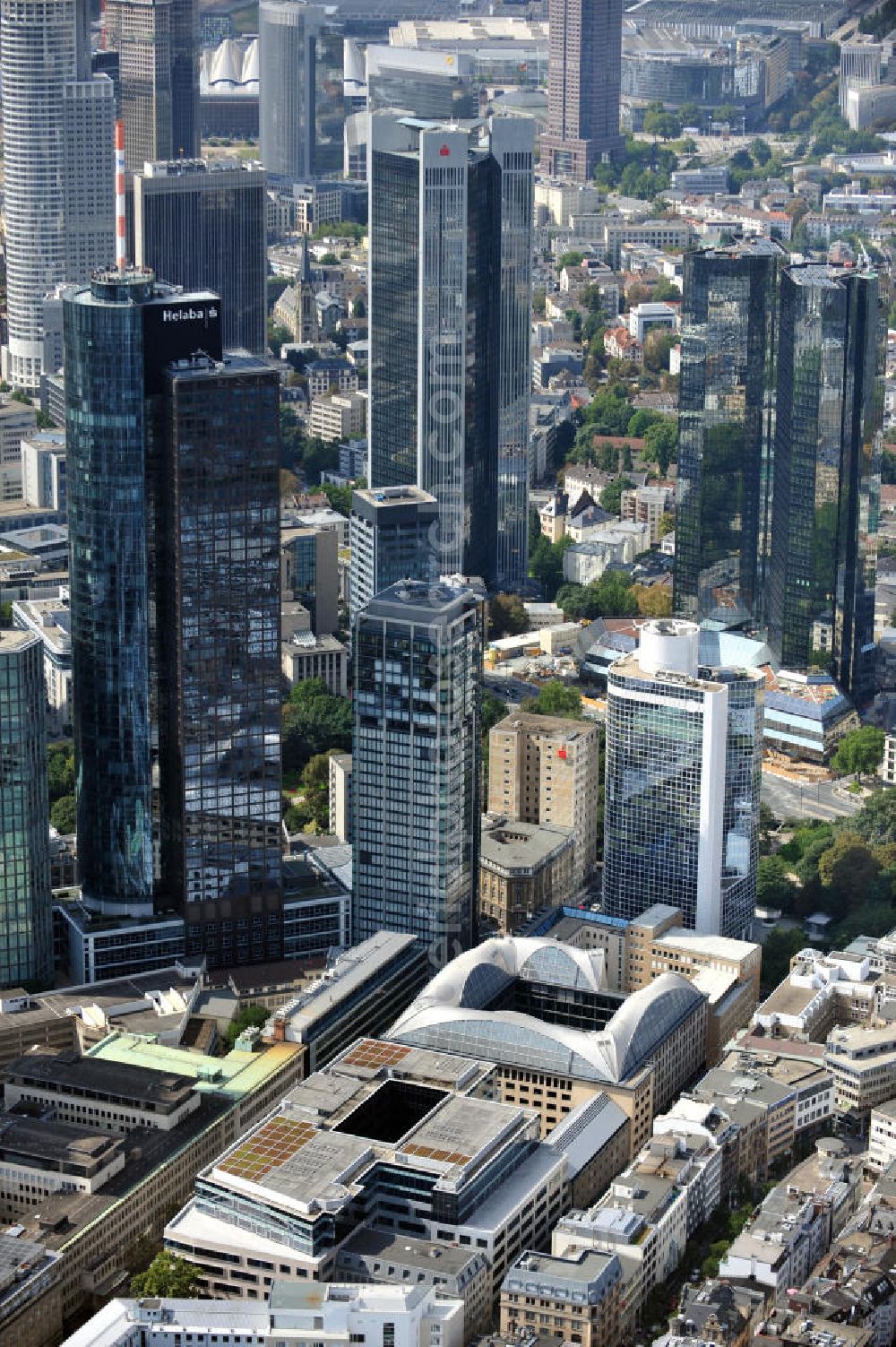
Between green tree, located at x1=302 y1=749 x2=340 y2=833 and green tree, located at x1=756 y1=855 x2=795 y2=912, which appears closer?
green tree, located at x1=756 y1=855 x2=795 y2=912

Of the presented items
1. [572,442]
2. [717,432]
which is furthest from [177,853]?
[572,442]

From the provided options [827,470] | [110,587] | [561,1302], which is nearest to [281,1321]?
[561,1302]

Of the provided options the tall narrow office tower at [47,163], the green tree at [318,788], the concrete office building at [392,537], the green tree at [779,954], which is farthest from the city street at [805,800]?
the tall narrow office tower at [47,163]

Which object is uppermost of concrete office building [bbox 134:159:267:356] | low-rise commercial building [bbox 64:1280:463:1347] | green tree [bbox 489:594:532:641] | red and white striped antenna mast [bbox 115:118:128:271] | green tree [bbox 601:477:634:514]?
red and white striped antenna mast [bbox 115:118:128:271]

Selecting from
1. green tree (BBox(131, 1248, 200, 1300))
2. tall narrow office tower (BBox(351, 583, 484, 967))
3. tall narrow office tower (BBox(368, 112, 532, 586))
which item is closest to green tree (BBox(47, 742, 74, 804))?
tall narrow office tower (BBox(351, 583, 484, 967))

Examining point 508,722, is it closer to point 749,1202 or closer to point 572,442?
point 749,1202

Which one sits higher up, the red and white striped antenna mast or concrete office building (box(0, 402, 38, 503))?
the red and white striped antenna mast

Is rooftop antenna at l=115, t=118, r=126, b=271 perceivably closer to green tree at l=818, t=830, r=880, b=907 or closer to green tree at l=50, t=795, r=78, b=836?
green tree at l=50, t=795, r=78, b=836
